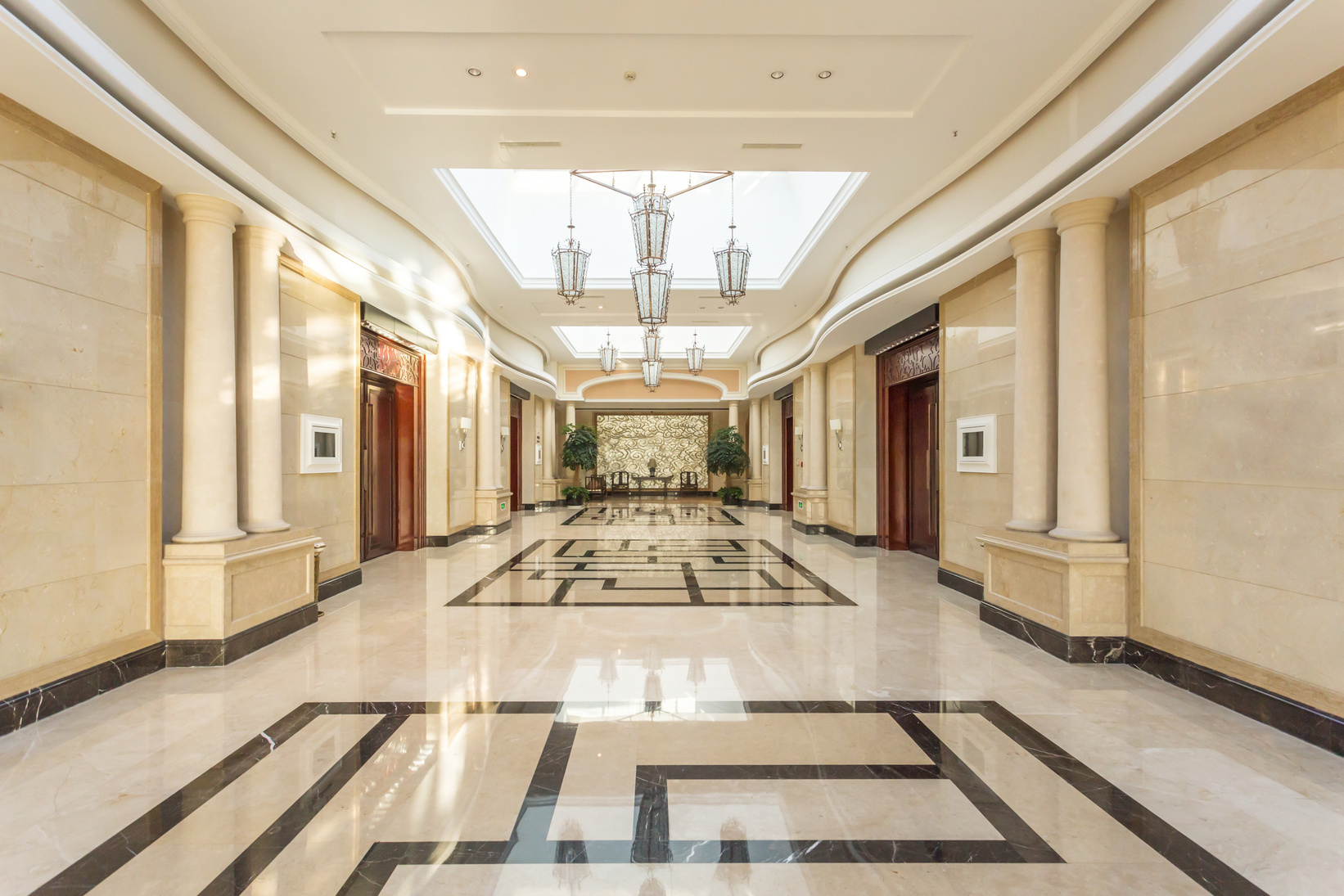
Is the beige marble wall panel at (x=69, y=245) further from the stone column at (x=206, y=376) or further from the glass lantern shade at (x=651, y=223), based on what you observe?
the glass lantern shade at (x=651, y=223)

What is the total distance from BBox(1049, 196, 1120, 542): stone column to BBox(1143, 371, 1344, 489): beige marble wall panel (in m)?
0.31

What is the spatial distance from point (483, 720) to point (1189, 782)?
119 inches

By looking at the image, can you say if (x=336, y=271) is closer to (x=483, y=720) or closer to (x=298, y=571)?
(x=298, y=571)

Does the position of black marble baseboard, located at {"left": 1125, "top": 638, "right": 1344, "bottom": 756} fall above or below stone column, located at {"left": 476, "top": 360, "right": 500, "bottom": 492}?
below

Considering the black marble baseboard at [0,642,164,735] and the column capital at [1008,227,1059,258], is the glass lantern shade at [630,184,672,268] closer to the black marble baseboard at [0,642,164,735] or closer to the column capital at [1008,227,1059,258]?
the column capital at [1008,227,1059,258]

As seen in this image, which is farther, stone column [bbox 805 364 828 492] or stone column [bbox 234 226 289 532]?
stone column [bbox 805 364 828 492]

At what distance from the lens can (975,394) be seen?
5.64 m

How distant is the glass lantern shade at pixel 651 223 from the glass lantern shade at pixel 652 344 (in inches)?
198

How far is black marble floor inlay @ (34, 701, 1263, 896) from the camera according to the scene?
1823 millimetres

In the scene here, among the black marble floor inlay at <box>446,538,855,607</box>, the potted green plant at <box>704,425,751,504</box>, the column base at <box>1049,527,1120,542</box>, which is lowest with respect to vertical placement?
the black marble floor inlay at <box>446,538,855,607</box>

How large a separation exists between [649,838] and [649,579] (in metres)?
4.39

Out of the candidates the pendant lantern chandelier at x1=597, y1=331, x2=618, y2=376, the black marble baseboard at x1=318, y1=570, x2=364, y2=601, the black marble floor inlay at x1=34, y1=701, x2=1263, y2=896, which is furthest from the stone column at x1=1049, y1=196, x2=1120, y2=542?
the pendant lantern chandelier at x1=597, y1=331, x2=618, y2=376

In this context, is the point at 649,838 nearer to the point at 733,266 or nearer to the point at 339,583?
the point at 339,583

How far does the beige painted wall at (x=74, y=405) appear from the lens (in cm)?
288
